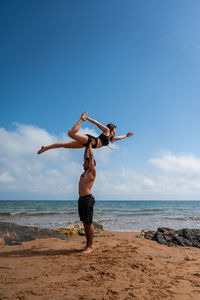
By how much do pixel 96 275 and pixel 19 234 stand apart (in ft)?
14.8

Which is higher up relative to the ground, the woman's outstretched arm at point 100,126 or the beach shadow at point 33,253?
the woman's outstretched arm at point 100,126

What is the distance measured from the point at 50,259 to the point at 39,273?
3.15 ft

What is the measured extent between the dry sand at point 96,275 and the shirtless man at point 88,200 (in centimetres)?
41

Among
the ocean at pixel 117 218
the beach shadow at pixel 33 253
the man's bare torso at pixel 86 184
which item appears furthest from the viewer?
the ocean at pixel 117 218

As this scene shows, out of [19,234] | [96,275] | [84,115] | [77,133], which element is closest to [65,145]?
[77,133]

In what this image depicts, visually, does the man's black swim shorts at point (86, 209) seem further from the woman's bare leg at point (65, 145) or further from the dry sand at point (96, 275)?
the woman's bare leg at point (65, 145)

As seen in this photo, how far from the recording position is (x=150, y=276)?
3.74 m

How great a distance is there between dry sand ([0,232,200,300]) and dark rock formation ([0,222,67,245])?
1.19m

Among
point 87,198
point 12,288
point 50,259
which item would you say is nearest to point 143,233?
point 87,198

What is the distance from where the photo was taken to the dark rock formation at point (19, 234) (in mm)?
6785

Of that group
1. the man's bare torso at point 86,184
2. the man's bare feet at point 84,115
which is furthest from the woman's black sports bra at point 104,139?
the man's bare torso at point 86,184

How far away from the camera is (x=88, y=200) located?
218 inches

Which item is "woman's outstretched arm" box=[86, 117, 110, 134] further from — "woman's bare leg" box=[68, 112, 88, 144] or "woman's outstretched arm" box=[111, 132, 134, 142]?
"woman's outstretched arm" box=[111, 132, 134, 142]

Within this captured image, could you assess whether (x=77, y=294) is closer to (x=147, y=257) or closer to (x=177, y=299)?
(x=177, y=299)
